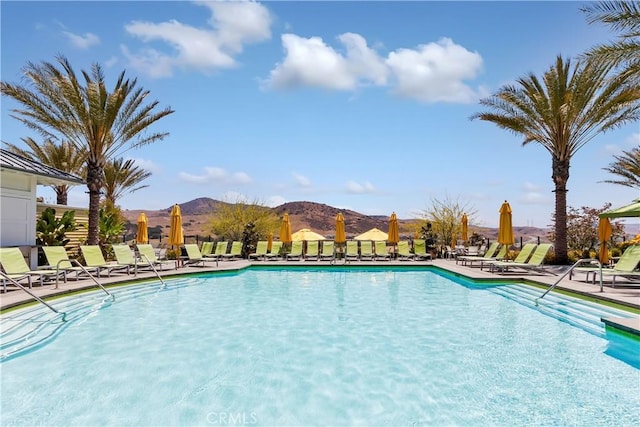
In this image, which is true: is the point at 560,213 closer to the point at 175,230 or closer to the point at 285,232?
the point at 285,232

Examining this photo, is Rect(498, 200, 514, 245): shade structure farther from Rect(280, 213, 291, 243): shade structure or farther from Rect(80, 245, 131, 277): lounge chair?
Rect(80, 245, 131, 277): lounge chair

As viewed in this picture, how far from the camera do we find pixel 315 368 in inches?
205

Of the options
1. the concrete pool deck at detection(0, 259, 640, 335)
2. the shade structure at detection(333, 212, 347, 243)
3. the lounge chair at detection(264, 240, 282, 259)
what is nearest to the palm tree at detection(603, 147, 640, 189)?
the concrete pool deck at detection(0, 259, 640, 335)

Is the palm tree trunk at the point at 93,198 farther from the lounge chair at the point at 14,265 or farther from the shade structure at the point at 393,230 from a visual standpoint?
the shade structure at the point at 393,230

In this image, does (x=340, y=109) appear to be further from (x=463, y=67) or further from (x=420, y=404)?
(x=420, y=404)

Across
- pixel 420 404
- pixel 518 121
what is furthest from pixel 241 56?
pixel 420 404

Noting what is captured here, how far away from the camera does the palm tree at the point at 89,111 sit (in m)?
13.5

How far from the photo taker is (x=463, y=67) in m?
13.4

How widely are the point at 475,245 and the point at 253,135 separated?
40.6 feet

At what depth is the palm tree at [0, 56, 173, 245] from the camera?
13.5 meters

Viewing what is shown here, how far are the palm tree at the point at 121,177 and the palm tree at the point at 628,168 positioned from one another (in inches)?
945

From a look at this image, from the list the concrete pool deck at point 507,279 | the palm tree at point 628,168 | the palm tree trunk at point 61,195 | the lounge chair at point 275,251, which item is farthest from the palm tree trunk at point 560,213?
the palm tree trunk at point 61,195

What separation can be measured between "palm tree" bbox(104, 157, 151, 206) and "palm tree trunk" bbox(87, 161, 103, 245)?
896cm

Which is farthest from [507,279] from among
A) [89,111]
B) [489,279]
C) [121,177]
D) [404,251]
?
[121,177]
